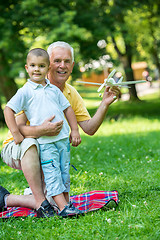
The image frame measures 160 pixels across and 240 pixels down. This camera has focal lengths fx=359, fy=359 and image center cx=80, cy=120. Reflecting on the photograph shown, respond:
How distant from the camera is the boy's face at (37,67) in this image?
120 inches

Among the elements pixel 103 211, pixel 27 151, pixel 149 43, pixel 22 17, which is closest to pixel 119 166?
pixel 103 211

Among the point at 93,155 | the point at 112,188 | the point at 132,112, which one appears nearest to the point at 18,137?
Result: the point at 112,188

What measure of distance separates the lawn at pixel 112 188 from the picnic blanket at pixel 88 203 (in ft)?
0.25

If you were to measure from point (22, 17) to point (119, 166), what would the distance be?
569 centimetres

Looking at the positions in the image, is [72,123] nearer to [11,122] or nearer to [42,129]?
[42,129]

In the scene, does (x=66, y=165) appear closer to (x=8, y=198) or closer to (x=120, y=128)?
(x=8, y=198)

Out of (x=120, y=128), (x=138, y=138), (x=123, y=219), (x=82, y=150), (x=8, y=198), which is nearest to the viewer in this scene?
(x=123, y=219)

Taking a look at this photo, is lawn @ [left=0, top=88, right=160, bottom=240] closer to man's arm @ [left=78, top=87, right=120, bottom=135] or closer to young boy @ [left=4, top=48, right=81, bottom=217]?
young boy @ [left=4, top=48, right=81, bottom=217]

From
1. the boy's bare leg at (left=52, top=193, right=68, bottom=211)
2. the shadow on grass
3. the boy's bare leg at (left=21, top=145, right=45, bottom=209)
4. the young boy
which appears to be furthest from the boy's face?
the shadow on grass

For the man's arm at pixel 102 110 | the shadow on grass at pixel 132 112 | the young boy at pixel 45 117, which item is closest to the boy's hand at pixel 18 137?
the young boy at pixel 45 117

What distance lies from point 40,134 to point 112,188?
1227mm

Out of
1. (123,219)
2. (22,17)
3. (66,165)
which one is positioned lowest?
(123,219)

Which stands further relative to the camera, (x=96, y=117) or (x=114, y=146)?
(x=114, y=146)

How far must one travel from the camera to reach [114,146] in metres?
6.08
